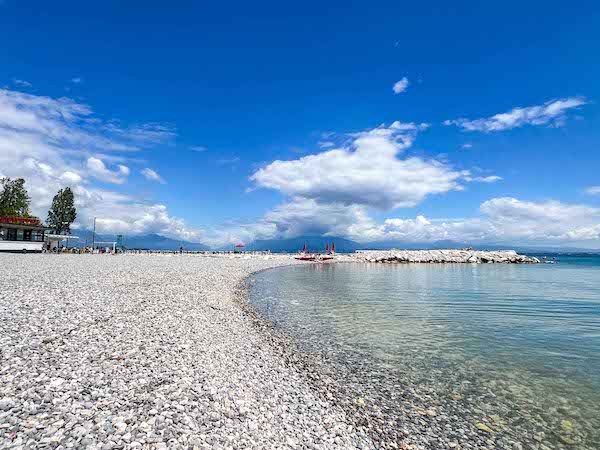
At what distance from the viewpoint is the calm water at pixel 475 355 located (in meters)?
A: 8.67

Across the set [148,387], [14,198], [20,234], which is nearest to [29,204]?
[14,198]

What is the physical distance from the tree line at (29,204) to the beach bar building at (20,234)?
21034 mm

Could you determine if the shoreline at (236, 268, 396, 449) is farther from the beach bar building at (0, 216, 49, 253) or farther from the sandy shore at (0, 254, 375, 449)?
the beach bar building at (0, 216, 49, 253)

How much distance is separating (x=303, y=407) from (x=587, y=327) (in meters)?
19.2

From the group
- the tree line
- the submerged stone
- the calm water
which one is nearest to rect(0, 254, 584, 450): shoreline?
the submerged stone

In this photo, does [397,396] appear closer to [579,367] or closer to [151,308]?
[579,367]

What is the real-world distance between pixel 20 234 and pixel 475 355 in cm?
7437

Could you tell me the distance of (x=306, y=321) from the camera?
18344 millimetres

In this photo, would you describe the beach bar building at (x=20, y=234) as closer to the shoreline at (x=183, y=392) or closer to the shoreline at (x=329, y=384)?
the shoreline at (x=183, y=392)

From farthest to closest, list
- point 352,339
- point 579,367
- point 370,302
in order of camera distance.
Result: point 370,302, point 352,339, point 579,367

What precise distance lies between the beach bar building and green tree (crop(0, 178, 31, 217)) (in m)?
26.5

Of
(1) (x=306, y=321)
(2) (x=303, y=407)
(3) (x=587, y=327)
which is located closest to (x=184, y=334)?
(2) (x=303, y=407)

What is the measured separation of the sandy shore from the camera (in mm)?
5777

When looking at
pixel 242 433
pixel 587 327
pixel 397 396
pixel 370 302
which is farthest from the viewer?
pixel 370 302
